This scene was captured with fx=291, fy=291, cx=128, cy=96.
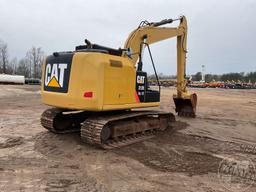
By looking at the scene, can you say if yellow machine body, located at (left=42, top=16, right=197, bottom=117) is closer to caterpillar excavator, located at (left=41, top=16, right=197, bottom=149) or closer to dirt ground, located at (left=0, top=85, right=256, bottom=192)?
caterpillar excavator, located at (left=41, top=16, right=197, bottom=149)

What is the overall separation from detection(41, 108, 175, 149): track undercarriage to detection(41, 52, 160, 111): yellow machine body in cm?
46

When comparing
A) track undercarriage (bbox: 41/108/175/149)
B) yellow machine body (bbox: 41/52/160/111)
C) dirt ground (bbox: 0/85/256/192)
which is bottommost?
dirt ground (bbox: 0/85/256/192)

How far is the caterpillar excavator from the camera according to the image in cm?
656

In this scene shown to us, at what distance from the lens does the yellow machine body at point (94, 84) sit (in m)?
6.51

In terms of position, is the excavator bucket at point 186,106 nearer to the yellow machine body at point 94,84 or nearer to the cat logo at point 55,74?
the yellow machine body at point 94,84

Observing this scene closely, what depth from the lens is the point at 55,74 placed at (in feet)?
23.4

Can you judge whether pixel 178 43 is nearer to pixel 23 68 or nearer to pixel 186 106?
pixel 186 106

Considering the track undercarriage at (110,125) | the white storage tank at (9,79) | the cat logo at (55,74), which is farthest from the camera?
the white storage tank at (9,79)

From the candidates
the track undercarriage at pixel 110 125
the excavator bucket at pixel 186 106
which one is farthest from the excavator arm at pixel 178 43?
the track undercarriage at pixel 110 125

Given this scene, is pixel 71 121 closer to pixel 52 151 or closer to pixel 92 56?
pixel 52 151

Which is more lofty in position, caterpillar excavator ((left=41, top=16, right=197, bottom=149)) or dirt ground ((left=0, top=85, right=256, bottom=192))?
caterpillar excavator ((left=41, top=16, right=197, bottom=149))

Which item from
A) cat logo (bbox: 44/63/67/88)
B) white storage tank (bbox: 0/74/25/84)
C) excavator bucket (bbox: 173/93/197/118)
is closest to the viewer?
cat logo (bbox: 44/63/67/88)

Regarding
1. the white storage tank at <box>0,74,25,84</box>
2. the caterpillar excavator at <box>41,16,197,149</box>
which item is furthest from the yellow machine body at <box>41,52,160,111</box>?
the white storage tank at <box>0,74,25,84</box>

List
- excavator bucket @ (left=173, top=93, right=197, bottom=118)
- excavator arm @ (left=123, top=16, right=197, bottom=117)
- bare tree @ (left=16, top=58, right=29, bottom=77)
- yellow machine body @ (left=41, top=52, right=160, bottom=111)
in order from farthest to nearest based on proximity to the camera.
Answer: bare tree @ (left=16, top=58, right=29, bottom=77), excavator bucket @ (left=173, top=93, right=197, bottom=118), excavator arm @ (left=123, top=16, right=197, bottom=117), yellow machine body @ (left=41, top=52, right=160, bottom=111)
